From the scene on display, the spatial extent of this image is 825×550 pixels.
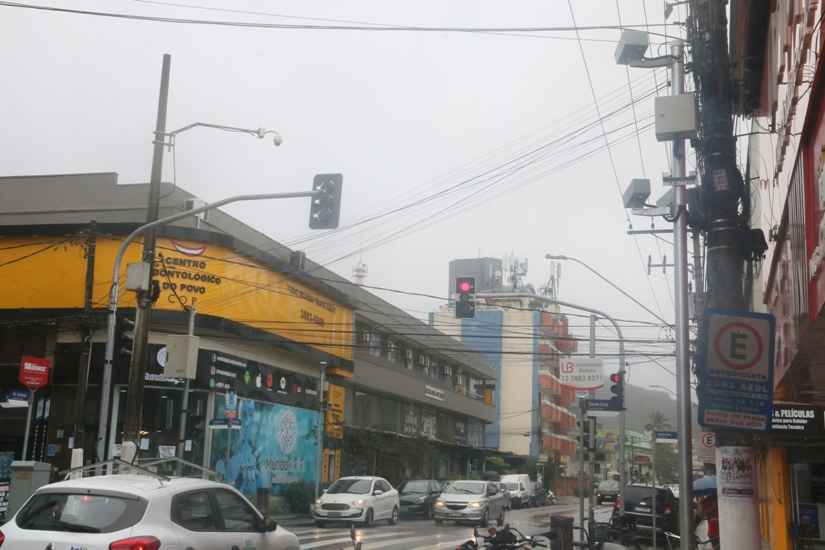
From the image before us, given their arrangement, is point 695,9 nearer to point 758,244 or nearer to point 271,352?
point 758,244

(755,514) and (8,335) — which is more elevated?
(8,335)

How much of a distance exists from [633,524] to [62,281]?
66.7 feet

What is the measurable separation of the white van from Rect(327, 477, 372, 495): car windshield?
70.6 ft

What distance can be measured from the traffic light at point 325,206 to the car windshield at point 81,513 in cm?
870

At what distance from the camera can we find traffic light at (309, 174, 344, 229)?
16844 millimetres

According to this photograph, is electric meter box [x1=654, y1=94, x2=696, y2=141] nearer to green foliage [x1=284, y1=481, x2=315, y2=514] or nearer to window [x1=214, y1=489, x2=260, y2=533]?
window [x1=214, y1=489, x2=260, y2=533]

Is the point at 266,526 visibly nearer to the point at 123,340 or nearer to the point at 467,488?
the point at 123,340

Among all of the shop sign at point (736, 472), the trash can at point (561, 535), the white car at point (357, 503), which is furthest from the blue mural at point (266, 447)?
the shop sign at point (736, 472)

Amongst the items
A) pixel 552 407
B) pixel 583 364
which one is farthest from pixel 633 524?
pixel 552 407

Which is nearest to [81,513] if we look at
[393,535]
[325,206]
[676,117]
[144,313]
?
[676,117]

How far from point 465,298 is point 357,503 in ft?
30.8

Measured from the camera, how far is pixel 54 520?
8641 millimetres

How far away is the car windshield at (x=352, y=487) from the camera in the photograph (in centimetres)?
2950

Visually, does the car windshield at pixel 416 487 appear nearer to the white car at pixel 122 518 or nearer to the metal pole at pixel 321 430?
the metal pole at pixel 321 430
